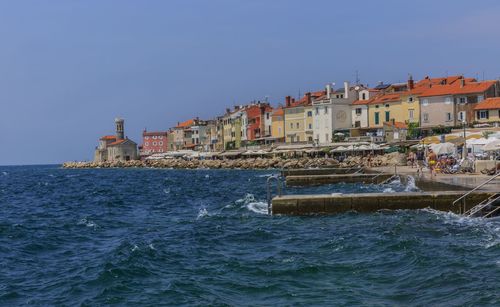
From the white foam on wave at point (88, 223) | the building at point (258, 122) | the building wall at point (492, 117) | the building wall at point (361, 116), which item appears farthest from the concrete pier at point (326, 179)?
the building at point (258, 122)

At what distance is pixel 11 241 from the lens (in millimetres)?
23688

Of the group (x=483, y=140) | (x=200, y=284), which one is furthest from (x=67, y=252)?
(x=483, y=140)

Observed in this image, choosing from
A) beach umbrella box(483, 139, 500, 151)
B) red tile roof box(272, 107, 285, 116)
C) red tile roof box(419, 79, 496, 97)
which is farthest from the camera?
red tile roof box(272, 107, 285, 116)

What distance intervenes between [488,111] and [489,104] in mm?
785

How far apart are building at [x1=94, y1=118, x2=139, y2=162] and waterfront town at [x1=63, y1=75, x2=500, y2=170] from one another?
1890 centimetres

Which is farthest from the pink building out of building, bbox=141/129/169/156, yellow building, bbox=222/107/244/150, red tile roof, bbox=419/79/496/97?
red tile roof, bbox=419/79/496/97

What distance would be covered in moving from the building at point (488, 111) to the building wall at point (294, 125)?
3282cm

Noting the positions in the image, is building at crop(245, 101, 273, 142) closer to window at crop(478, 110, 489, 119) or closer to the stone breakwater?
the stone breakwater

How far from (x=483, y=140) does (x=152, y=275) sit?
102 ft

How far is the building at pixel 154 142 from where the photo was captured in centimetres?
16725

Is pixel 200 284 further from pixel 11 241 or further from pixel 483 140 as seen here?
pixel 483 140

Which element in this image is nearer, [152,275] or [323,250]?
[152,275]

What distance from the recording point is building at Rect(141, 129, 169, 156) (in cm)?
16725

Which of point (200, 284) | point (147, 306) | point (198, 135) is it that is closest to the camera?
point (147, 306)
